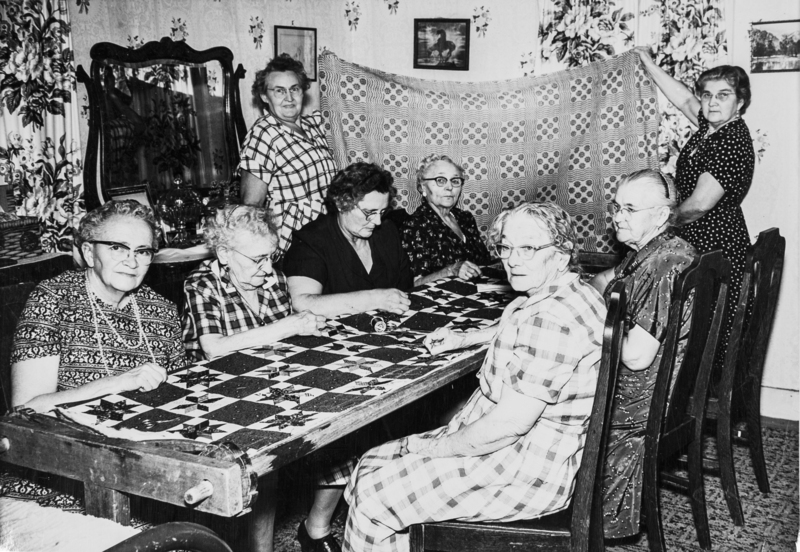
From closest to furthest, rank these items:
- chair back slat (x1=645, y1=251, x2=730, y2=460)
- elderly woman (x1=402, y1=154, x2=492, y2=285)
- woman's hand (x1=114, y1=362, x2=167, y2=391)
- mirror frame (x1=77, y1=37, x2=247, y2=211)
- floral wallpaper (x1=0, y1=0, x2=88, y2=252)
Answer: woman's hand (x1=114, y1=362, x2=167, y2=391), chair back slat (x1=645, y1=251, x2=730, y2=460), floral wallpaper (x1=0, y1=0, x2=88, y2=252), mirror frame (x1=77, y1=37, x2=247, y2=211), elderly woman (x1=402, y1=154, x2=492, y2=285)

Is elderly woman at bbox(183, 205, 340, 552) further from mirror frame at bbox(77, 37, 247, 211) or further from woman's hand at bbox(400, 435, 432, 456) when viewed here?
mirror frame at bbox(77, 37, 247, 211)

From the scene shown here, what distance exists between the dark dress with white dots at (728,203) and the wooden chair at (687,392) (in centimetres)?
86

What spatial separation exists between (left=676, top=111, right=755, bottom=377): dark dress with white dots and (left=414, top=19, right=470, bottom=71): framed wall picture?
160 cm

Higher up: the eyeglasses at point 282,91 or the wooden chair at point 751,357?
the eyeglasses at point 282,91

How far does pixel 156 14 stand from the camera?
3883 mm

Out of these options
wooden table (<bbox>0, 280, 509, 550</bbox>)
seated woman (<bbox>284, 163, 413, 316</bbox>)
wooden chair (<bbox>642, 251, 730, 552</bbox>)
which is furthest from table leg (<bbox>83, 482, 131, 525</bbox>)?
wooden chair (<bbox>642, 251, 730, 552</bbox>)

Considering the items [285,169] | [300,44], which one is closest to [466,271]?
[285,169]

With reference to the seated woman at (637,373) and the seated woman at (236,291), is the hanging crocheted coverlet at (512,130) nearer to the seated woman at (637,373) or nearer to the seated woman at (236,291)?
the seated woman at (637,373)

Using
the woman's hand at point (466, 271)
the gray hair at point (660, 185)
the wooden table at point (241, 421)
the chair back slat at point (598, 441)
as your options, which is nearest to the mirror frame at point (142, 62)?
the woman's hand at point (466, 271)

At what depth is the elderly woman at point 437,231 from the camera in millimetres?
3715

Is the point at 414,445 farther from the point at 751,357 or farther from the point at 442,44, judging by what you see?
the point at 442,44

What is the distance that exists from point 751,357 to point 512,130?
180cm

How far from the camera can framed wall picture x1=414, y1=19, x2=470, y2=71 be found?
463 cm

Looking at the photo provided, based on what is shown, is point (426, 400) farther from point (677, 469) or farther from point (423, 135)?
point (423, 135)
